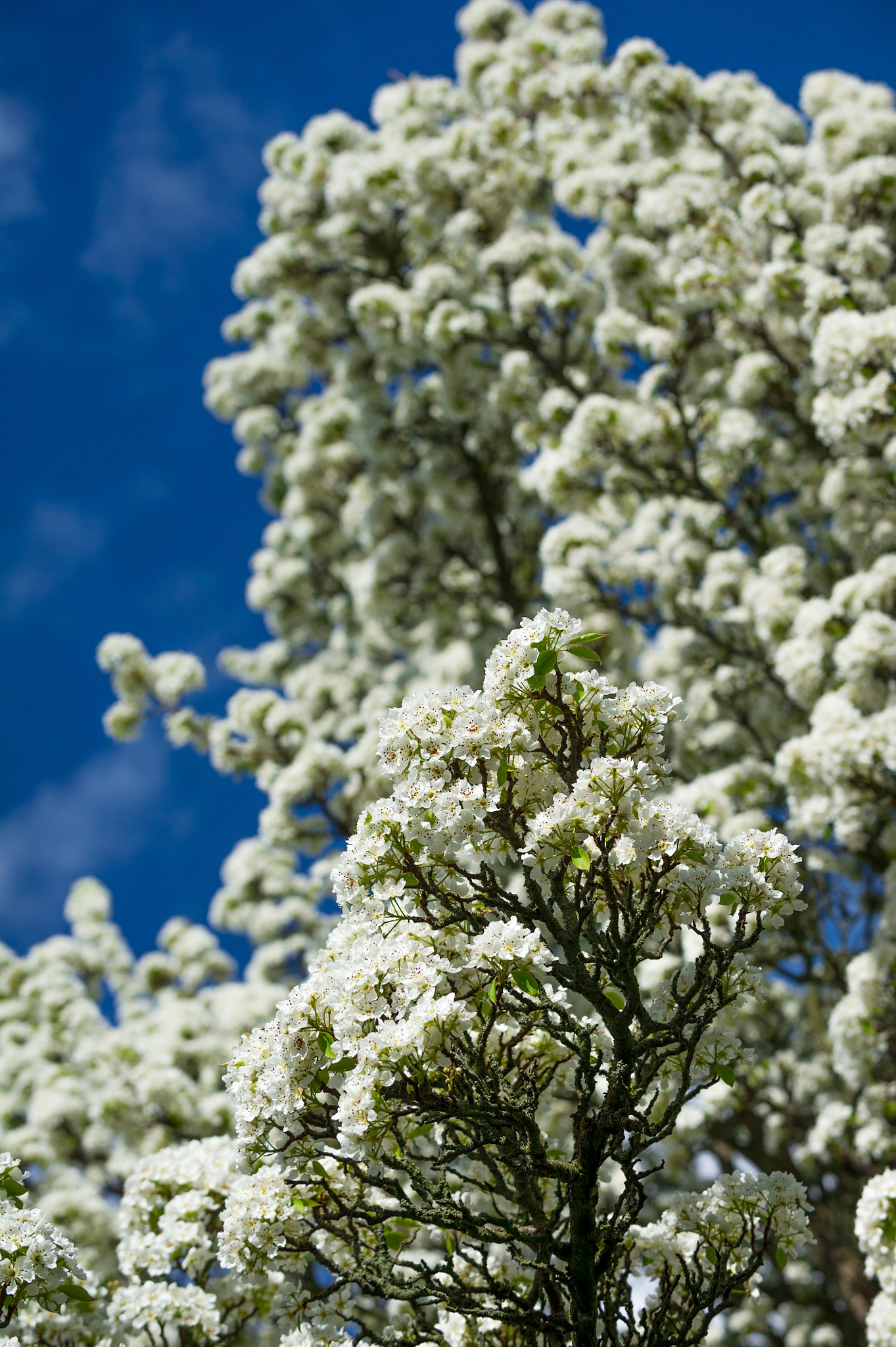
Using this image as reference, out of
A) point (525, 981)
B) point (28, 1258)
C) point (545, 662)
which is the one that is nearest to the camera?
point (525, 981)

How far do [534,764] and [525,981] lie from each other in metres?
0.97

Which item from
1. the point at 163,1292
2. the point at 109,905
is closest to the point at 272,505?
the point at 109,905

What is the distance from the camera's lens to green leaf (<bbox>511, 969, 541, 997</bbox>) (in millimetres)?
4027

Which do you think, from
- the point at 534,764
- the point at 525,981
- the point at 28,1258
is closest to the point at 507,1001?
the point at 525,981

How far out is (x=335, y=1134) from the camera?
14.3 ft

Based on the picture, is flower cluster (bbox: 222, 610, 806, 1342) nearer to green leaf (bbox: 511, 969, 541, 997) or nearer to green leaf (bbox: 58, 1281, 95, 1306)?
green leaf (bbox: 511, 969, 541, 997)

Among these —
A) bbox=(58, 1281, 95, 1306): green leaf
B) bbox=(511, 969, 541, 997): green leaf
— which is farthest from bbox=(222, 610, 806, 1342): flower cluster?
bbox=(58, 1281, 95, 1306): green leaf

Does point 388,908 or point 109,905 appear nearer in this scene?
point 388,908

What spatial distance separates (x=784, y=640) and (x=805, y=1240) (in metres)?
7.07

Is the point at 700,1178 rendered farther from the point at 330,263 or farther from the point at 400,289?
the point at 330,263

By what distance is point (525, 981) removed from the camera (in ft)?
13.2

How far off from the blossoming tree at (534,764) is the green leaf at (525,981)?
23mm

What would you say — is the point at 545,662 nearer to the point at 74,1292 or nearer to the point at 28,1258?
the point at 28,1258

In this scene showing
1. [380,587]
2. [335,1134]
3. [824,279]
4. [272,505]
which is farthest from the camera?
[272,505]
